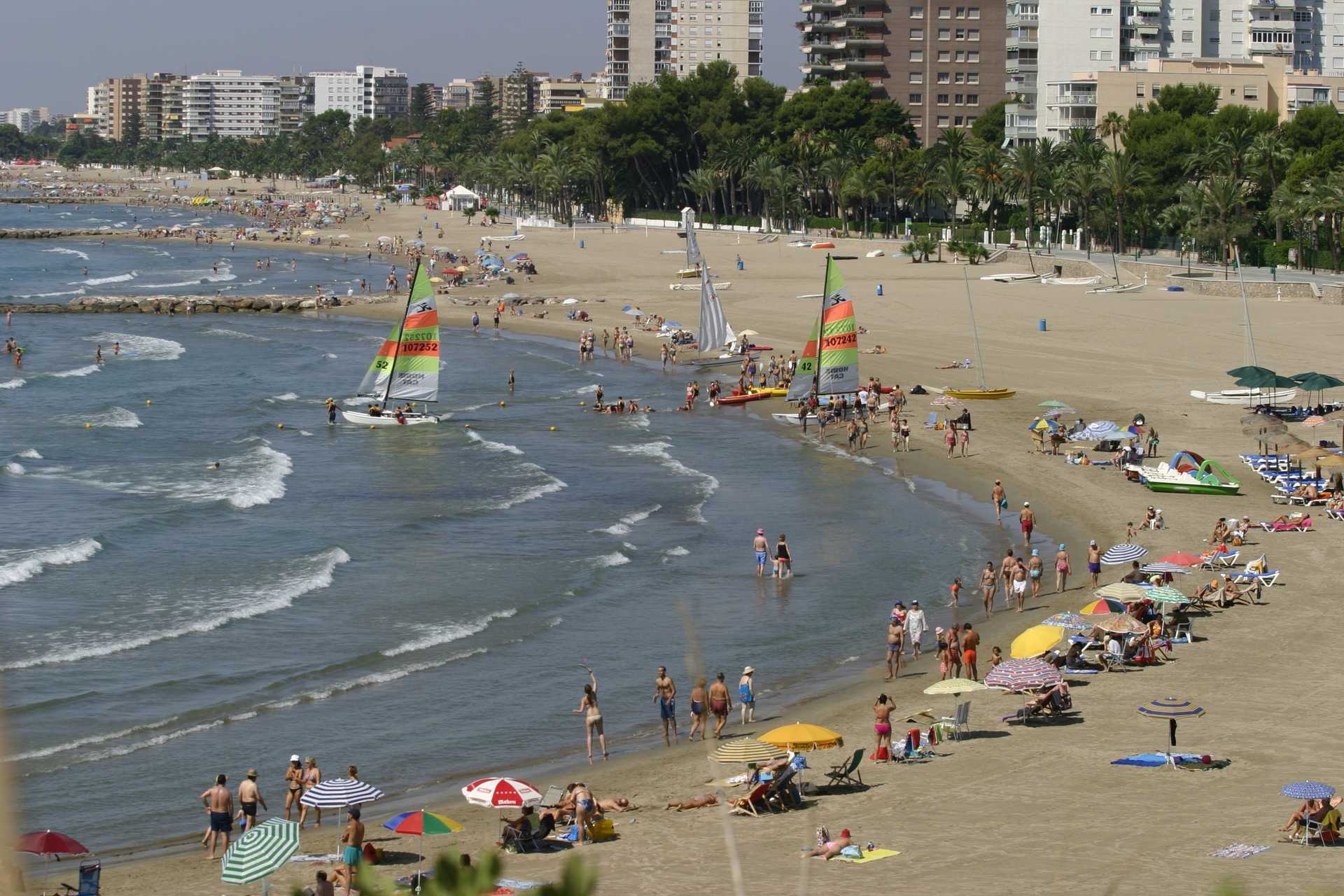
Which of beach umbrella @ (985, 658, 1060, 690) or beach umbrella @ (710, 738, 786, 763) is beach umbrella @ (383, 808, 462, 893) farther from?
beach umbrella @ (985, 658, 1060, 690)

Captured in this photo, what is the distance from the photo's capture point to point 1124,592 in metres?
27.9

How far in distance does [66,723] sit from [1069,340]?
49082 mm

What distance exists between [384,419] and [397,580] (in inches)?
872

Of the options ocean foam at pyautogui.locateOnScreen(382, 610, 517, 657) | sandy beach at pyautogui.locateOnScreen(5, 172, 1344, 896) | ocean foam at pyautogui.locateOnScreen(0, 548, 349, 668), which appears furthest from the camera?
ocean foam at pyautogui.locateOnScreen(382, 610, 517, 657)

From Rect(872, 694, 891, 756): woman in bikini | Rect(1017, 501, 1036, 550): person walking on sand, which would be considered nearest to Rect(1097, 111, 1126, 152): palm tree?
Rect(1017, 501, 1036, 550): person walking on sand

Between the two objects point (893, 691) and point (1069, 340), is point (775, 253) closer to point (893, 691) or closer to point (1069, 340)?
point (1069, 340)

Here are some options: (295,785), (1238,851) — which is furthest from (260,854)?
(1238,851)

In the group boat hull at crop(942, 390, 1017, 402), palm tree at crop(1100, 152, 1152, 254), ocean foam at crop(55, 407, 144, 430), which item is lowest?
ocean foam at crop(55, 407, 144, 430)

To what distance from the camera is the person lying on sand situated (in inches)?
834

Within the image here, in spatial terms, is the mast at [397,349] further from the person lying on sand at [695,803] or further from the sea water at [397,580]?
the person lying on sand at [695,803]

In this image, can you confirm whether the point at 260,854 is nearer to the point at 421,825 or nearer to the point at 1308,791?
the point at 421,825

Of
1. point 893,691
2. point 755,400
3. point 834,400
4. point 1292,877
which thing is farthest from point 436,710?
point 755,400

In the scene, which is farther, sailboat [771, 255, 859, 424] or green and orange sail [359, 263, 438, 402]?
green and orange sail [359, 263, 438, 402]

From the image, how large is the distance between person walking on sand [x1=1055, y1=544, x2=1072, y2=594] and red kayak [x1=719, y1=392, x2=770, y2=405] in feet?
84.2
